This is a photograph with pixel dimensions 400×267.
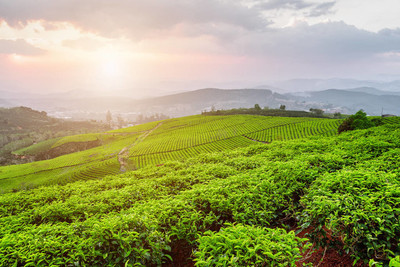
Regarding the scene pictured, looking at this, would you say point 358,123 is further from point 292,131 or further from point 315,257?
point 315,257

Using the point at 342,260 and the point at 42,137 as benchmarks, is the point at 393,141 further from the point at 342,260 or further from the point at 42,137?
the point at 42,137

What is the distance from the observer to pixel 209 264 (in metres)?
3.43

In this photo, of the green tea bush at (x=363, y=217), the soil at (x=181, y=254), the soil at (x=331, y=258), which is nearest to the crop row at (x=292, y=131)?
the green tea bush at (x=363, y=217)

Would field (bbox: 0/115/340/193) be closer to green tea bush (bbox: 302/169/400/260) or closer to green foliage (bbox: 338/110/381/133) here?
green foliage (bbox: 338/110/381/133)

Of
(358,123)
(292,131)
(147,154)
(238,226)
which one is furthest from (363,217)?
(292,131)

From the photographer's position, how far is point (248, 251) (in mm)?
3443

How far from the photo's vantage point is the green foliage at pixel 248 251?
3359 mm

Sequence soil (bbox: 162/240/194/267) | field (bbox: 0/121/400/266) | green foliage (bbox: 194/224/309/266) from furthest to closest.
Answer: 1. soil (bbox: 162/240/194/267)
2. field (bbox: 0/121/400/266)
3. green foliage (bbox: 194/224/309/266)

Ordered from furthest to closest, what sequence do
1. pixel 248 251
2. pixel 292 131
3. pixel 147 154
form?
pixel 292 131, pixel 147 154, pixel 248 251

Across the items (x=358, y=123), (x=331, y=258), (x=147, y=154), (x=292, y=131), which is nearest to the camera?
(x=331, y=258)

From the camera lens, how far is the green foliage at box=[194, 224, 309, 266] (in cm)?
336

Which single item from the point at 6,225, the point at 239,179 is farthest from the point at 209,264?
the point at 6,225

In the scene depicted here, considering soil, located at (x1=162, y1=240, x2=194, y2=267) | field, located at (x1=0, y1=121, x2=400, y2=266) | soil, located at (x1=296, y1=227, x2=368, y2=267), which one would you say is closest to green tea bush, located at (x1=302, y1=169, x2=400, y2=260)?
field, located at (x1=0, y1=121, x2=400, y2=266)

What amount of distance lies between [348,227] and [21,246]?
7731mm
